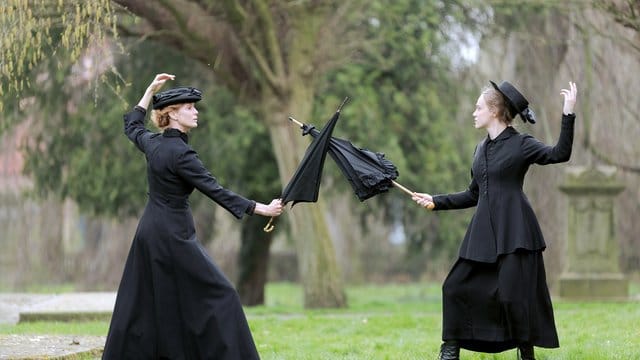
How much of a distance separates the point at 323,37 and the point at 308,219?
2.97 m

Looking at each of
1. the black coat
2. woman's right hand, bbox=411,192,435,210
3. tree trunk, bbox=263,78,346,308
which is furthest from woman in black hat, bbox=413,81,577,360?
tree trunk, bbox=263,78,346,308

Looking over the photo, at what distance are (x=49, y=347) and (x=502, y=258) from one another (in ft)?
12.0

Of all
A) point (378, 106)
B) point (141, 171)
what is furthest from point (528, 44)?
point (141, 171)

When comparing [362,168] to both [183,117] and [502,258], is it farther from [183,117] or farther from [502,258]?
[183,117]

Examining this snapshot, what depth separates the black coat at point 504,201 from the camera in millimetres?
7965

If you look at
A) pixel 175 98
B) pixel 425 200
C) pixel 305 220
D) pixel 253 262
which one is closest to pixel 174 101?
pixel 175 98

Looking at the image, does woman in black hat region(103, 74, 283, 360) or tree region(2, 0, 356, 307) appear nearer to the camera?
woman in black hat region(103, 74, 283, 360)

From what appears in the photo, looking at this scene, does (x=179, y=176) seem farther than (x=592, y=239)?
→ No

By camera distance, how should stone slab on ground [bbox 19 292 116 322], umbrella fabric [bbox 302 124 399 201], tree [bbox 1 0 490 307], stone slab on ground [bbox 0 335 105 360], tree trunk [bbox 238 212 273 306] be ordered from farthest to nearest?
tree trunk [bbox 238 212 273 306]
tree [bbox 1 0 490 307]
stone slab on ground [bbox 19 292 116 322]
stone slab on ground [bbox 0 335 105 360]
umbrella fabric [bbox 302 124 399 201]

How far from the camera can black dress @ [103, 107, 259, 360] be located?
7.36 m

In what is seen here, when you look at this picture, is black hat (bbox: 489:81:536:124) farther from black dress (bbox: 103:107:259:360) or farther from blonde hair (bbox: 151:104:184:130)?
blonde hair (bbox: 151:104:184:130)

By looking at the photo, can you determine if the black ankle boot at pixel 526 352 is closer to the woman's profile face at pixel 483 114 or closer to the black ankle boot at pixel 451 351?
the black ankle boot at pixel 451 351

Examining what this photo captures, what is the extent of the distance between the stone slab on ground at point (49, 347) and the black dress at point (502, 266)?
9.30 ft

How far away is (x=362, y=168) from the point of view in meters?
8.25
